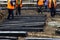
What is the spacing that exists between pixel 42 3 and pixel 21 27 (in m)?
5.50

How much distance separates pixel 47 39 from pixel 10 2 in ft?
16.4

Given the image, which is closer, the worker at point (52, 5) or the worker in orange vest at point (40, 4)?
the worker at point (52, 5)

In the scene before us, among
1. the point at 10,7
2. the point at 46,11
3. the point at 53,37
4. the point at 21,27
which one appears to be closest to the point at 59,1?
the point at 46,11

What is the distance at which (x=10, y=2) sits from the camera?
13.5 meters

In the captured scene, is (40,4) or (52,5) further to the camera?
(40,4)

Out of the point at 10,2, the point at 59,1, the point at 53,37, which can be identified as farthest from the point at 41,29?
the point at 59,1

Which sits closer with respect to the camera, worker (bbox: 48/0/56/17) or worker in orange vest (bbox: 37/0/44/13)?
worker (bbox: 48/0/56/17)

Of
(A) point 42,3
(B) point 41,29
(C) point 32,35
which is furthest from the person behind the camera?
(A) point 42,3

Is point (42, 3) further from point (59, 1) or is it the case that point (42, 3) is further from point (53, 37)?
point (53, 37)

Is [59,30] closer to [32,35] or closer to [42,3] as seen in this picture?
[32,35]

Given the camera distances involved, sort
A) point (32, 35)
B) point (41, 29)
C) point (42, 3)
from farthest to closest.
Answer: point (42, 3)
point (41, 29)
point (32, 35)

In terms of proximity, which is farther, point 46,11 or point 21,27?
point 46,11

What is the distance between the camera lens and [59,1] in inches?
819

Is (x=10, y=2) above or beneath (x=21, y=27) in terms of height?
above
